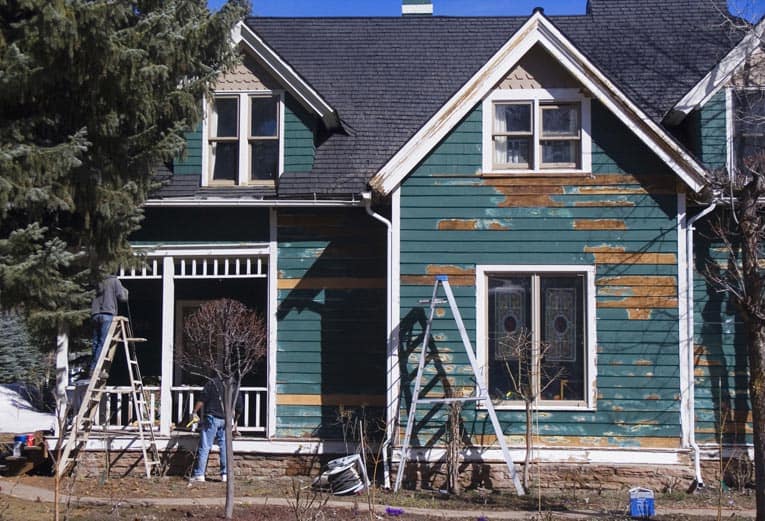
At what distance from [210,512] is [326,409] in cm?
345

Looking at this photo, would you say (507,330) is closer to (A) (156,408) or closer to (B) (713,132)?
(B) (713,132)

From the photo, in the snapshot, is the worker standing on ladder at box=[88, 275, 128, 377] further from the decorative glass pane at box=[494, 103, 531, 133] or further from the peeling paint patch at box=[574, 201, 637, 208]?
the peeling paint patch at box=[574, 201, 637, 208]

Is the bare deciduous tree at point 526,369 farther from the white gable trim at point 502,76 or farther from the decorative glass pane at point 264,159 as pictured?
the decorative glass pane at point 264,159

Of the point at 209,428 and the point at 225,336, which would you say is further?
the point at 209,428

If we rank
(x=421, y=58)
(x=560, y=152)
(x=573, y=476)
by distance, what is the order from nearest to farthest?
(x=573, y=476) < (x=560, y=152) < (x=421, y=58)

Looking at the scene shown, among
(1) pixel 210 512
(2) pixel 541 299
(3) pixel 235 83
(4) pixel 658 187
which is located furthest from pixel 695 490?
(3) pixel 235 83

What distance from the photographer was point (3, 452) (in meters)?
13.6

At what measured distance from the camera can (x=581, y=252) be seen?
40.5 ft

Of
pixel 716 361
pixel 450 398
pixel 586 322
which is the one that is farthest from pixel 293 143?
pixel 716 361

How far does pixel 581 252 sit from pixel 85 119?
651cm

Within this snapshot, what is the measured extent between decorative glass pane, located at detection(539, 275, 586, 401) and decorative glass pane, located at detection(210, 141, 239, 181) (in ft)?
15.9

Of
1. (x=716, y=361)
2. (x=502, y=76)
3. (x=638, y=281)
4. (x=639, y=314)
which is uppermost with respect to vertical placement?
(x=502, y=76)

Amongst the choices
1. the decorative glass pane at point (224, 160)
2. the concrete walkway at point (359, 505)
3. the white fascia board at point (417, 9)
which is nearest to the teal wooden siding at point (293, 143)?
the decorative glass pane at point (224, 160)

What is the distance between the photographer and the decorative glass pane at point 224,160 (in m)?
13.7
